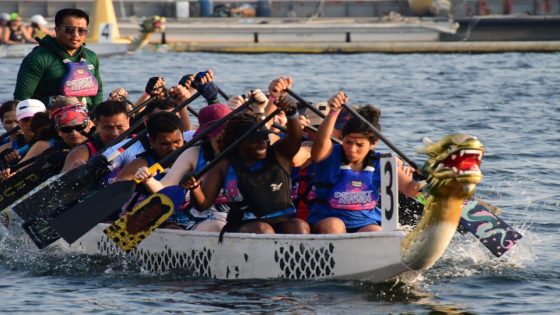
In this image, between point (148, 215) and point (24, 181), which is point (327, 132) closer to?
point (148, 215)

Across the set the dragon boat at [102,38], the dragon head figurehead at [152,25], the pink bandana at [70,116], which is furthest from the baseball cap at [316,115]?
the dragon head figurehead at [152,25]

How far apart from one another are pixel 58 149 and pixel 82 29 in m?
1.47

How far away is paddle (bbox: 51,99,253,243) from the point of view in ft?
32.9

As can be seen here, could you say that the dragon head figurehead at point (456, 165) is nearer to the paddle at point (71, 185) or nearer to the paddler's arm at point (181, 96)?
the paddle at point (71, 185)

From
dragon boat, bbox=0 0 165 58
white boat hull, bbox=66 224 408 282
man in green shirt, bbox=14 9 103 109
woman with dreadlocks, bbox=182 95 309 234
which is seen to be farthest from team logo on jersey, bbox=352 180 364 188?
dragon boat, bbox=0 0 165 58

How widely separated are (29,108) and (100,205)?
2486 mm

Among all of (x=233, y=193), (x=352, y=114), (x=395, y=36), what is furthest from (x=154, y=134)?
(x=395, y=36)

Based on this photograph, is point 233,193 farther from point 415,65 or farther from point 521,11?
point 521,11

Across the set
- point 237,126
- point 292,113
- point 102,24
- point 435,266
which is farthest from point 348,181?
point 102,24

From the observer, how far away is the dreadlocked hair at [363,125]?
9.49 meters

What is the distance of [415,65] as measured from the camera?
107 ft

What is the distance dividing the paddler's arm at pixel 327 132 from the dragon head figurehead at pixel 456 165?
3.69 ft

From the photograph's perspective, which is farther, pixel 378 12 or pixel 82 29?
pixel 378 12

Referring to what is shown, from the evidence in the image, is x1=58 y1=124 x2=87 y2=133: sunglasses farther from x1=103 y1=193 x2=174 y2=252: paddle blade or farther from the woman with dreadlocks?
the woman with dreadlocks
